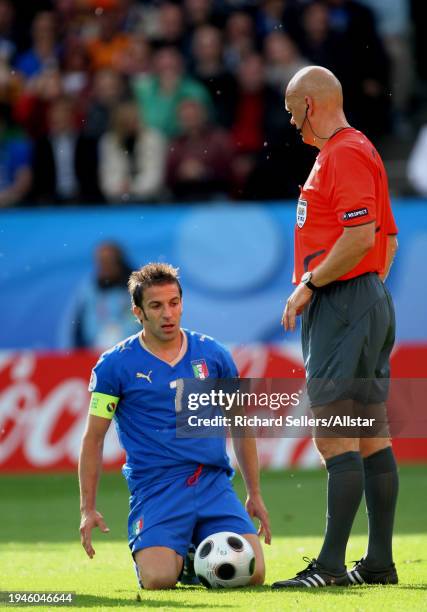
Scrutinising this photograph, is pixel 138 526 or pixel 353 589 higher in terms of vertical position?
pixel 138 526

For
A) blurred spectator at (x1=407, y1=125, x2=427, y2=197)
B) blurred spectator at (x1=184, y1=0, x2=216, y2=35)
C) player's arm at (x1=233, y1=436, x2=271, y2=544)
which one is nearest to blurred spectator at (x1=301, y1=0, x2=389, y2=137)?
blurred spectator at (x1=407, y1=125, x2=427, y2=197)

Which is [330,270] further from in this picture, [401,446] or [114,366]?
[401,446]

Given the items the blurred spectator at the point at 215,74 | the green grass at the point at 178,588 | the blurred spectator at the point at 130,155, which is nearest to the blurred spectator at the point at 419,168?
the blurred spectator at the point at 215,74

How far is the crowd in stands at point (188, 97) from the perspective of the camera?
44.7ft

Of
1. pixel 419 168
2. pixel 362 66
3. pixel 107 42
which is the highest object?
pixel 107 42

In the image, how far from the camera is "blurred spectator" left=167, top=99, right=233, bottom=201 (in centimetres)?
1366

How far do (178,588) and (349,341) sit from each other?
4.46 feet

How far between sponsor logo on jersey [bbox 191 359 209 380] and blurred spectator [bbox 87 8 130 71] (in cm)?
918

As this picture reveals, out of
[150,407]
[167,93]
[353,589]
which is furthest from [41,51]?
[353,589]

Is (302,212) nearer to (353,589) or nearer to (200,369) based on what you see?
(200,369)

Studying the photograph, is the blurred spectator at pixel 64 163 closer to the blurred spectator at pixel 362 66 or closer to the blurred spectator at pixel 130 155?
the blurred spectator at pixel 130 155

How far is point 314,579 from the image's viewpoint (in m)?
5.70

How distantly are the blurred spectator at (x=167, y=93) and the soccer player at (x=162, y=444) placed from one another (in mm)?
8178

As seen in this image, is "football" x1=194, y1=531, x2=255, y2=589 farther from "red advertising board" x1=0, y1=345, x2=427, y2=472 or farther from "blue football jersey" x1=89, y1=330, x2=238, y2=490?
"red advertising board" x1=0, y1=345, x2=427, y2=472
